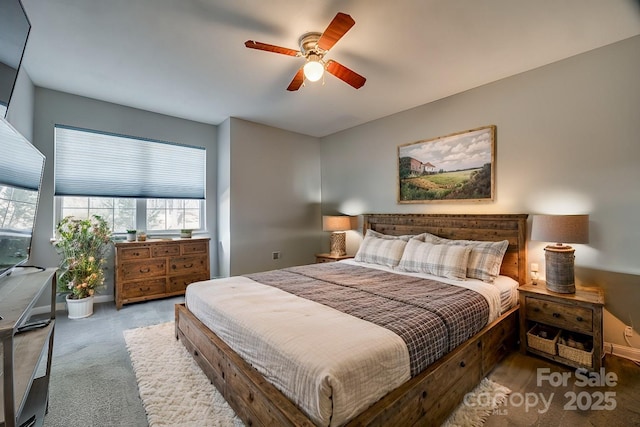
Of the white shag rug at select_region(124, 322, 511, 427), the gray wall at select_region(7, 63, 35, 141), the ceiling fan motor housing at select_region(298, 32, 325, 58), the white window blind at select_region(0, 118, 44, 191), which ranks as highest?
the ceiling fan motor housing at select_region(298, 32, 325, 58)

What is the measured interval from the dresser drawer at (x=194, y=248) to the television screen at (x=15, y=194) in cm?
214

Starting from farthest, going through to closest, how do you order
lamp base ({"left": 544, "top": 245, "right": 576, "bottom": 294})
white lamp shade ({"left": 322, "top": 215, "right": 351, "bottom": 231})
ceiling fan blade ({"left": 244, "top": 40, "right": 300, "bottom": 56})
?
white lamp shade ({"left": 322, "top": 215, "right": 351, "bottom": 231}), lamp base ({"left": 544, "top": 245, "right": 576, "bottom": 294}), ceiling fan blade ({"left": 244, "top": 40, "right": 300, "bottom": 56})

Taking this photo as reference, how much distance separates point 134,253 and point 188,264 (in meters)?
0.71

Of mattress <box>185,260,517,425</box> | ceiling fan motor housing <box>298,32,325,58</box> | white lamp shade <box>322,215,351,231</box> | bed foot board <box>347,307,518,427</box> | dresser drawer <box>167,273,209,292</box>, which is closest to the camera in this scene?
mattress <box>185,260,517,425</box>

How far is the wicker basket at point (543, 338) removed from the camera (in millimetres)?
2355

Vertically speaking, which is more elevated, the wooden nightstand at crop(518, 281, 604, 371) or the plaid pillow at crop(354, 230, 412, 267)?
the plaid pillow at crop(354, 230, 412, 267)

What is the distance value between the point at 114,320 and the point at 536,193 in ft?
16.2

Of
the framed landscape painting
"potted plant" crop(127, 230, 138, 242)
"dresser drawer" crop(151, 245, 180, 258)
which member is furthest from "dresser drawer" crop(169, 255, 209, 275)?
the framed landscape painting

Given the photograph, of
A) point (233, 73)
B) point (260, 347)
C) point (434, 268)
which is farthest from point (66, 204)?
point (434, 268)

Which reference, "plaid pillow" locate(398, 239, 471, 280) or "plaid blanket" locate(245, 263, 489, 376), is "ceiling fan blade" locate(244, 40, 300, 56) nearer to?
"plaid blanket" locate(245, 263, 489, 376)

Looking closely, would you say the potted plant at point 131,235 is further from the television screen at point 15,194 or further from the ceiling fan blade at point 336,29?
the ceiling fan blade at point 336,29

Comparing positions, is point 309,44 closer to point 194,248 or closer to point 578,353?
point 194,248

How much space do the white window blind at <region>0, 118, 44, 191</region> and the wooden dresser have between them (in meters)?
1.96

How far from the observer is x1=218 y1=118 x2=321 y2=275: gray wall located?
443 centimetres
